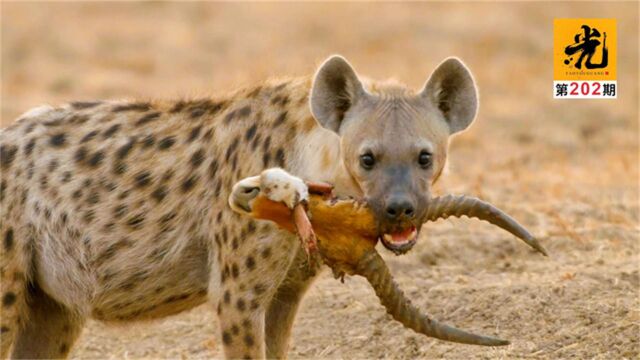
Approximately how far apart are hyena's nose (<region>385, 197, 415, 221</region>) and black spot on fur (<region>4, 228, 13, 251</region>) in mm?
1650

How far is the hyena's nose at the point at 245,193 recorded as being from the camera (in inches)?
180

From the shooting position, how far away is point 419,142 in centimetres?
475

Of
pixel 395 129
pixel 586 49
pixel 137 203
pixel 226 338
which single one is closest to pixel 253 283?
pixel 226 338

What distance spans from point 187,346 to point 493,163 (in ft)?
13.3

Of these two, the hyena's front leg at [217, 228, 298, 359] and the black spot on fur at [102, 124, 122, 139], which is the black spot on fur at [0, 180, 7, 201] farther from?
the hyena's front leg at [217, 228, 298, 359]

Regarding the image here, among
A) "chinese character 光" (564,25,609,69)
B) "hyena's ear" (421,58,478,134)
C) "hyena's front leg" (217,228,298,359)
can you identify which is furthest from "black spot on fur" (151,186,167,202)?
"chinese character 光" (564,25,609,69)

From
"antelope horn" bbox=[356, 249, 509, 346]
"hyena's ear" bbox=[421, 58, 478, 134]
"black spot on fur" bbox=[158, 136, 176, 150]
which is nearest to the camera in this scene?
"antelope horn" bbox=[356, 249, 509, 346]

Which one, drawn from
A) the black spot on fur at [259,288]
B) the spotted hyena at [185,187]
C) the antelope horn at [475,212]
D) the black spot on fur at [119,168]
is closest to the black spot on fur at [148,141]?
the spotted hyena at [185,187]

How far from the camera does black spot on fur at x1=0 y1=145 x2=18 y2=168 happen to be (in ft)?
18.4

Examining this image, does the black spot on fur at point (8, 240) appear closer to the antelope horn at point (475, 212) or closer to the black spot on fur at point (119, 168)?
the black spot on fur at point (119, 168)

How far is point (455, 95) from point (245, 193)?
0.90 m

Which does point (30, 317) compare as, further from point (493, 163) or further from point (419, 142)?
point (493, 163)

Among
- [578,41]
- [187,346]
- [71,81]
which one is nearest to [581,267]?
[187,346]

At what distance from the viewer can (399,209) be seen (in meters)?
4.54
